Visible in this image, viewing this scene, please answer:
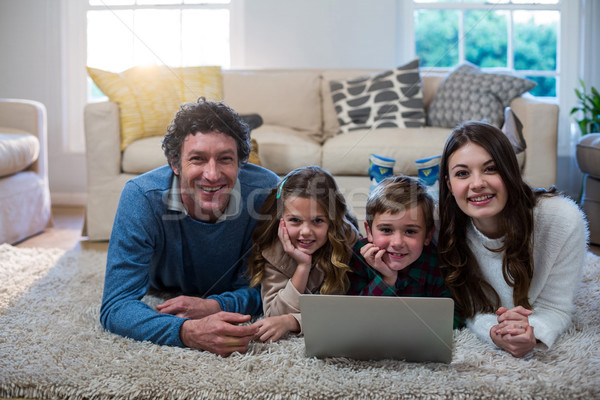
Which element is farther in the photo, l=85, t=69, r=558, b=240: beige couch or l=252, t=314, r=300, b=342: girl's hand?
l=85, t=69, r=558, b=240: beige couch

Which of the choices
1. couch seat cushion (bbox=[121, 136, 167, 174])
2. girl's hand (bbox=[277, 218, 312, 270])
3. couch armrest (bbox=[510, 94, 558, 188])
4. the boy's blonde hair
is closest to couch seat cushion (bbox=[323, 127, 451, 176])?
couch armrest (bbox=[510, 94, 558, 188])

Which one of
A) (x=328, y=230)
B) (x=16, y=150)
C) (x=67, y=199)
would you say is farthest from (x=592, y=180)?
(x=67, y=199)

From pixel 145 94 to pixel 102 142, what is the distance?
326 millimetres

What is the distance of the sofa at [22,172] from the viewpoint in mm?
2629

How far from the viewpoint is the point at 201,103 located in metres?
1.60

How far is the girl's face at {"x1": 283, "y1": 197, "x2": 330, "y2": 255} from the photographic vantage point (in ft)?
5.00

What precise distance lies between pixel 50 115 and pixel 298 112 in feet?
6.55

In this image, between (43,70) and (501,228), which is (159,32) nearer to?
(43,70)

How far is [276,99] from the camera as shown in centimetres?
319

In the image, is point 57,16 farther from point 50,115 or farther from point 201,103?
point 201,103

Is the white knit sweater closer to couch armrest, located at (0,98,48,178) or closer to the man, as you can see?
the man

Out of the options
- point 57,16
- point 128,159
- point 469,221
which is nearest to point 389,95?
point 128,159

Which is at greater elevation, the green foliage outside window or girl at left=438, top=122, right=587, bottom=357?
→ the green foliage outside window

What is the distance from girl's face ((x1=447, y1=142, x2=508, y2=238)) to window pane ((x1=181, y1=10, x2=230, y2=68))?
9.57 ft
